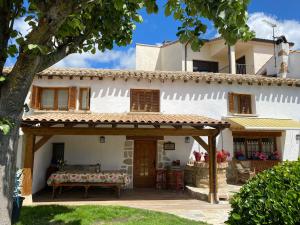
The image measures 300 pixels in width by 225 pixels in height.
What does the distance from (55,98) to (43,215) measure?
9189mm

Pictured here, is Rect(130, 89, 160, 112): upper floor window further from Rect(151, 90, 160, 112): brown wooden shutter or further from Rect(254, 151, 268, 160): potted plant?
Rect(254, 151, 268, 160): potted plant

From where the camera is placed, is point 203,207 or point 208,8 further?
point 203,207

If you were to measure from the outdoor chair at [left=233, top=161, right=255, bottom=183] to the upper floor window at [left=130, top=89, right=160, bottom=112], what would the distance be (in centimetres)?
663

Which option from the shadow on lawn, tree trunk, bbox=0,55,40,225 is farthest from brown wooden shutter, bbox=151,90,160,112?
tree trunk, bbox=0,55,40,225

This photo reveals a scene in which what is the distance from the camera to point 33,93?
56.6ft

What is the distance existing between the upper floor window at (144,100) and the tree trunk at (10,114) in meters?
13.1

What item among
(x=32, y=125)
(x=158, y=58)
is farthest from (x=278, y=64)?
(x=32, y=125)

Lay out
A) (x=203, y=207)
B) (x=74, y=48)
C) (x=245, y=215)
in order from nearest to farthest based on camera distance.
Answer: (x=245, y=215), (x=74, y=48), (x=203, y=207)

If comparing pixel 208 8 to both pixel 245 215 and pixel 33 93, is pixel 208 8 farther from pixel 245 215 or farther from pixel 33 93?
pixel 33 93

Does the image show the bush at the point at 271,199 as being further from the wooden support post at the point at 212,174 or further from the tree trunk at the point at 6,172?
the wooden support post at the point at 212,174

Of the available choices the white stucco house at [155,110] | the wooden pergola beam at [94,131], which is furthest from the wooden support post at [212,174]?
the white stucco house at [155,110]

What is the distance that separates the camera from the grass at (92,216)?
9711 mm

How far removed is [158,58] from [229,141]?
612 inches

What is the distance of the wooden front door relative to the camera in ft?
59.2
